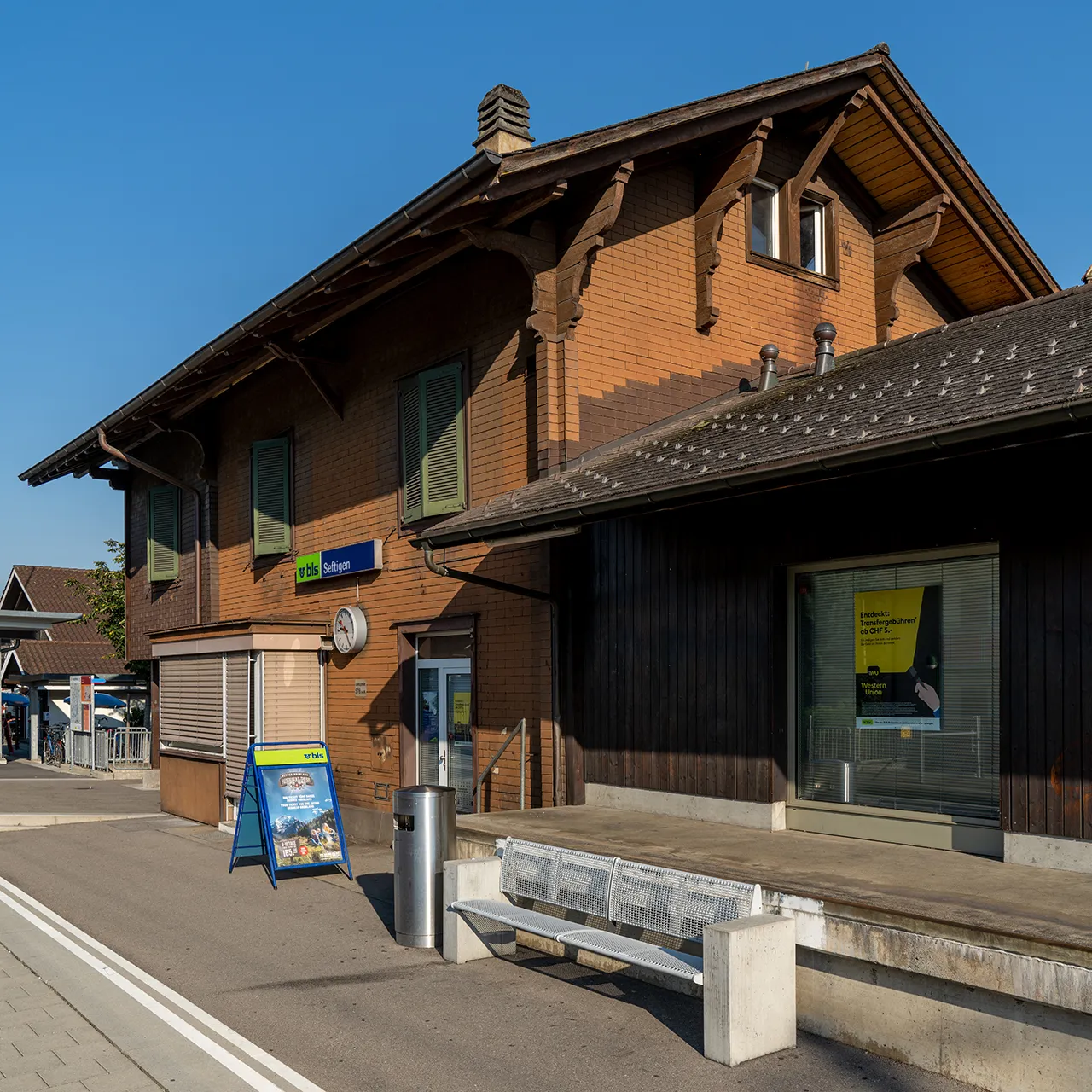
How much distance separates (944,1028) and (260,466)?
43.5 ft

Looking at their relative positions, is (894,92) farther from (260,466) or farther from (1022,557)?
(260,466)

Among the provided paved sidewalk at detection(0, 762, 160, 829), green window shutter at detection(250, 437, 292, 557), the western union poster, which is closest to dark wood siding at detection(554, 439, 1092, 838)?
the western union poster

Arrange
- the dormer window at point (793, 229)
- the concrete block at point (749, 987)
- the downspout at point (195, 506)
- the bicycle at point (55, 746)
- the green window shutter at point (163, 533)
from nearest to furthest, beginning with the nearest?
the concrete block at point (749, 987) → the dormer window at point (793, 229) → the downspout at point (195, 506) → the green window shutter at point (163, 533) → the bicycle at point (55, 746)

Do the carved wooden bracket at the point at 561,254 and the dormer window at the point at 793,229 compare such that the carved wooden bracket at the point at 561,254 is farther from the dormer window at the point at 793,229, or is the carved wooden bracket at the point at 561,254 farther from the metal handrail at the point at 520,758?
the metal handrail at the point at 520,758

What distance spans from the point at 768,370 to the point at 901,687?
3.99 metres

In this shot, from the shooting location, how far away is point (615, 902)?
6.93 meters

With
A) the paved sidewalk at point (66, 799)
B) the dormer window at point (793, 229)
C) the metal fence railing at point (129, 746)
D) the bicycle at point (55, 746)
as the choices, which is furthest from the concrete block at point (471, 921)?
the bicycle at point (55, 746)

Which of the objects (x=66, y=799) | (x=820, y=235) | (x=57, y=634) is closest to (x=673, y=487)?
(x=820, y=235)

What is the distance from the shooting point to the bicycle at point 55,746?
32.5 meters

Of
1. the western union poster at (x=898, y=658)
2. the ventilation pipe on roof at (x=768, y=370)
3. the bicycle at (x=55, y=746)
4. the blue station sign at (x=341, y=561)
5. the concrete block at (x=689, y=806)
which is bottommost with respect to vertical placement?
the bicycle at (x=55, y=746)

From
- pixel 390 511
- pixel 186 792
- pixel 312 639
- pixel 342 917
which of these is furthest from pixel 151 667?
pixel 342 917

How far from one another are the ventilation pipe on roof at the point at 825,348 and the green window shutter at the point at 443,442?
3787mm

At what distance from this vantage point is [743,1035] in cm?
581

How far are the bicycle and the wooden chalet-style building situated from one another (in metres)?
16.9
